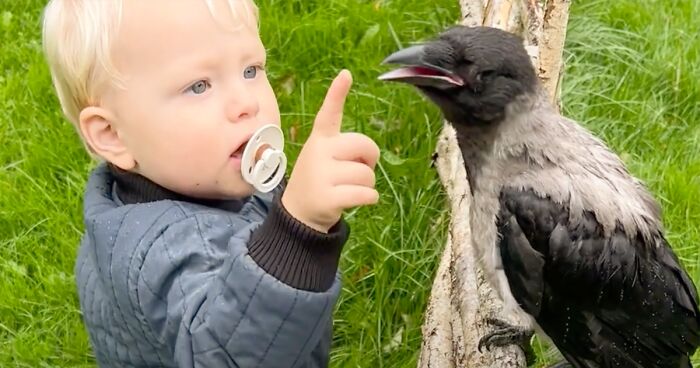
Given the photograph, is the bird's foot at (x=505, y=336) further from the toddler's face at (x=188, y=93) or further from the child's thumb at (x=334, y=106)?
the child's thumb at (x=334, y=106)

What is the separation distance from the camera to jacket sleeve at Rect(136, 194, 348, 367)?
70.2 inches

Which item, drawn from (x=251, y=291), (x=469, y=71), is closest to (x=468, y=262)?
(x=469, y=71)

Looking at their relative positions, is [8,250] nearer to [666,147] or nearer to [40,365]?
[40,365]

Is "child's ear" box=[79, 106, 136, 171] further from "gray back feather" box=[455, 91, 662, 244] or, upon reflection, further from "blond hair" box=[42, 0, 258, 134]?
"gray back feather" box=[455, 91, 662, 244]

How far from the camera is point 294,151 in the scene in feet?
13.4

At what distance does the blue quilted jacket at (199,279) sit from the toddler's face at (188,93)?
0.10 m

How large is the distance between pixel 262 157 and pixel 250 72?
209mm

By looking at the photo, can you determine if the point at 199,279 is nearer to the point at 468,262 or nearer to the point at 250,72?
the point at 250,72

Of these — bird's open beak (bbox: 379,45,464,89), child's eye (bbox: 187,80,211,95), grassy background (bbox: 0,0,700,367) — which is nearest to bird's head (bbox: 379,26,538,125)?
bird's open beak (bbox: 379,45,464,89)

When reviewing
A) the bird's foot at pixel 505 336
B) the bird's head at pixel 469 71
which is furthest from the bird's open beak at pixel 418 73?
the bird's foot at pixel 505 336

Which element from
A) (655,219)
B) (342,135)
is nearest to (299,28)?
(655,219)

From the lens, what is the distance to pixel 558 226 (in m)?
2.58

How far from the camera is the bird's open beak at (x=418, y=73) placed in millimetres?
2402

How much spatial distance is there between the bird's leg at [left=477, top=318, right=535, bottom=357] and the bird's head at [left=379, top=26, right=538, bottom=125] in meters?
0.61
